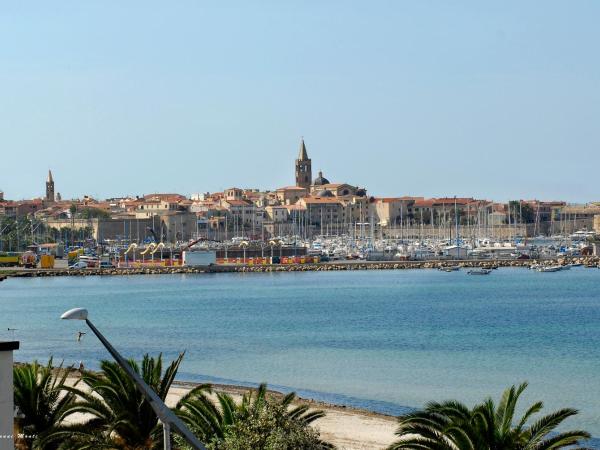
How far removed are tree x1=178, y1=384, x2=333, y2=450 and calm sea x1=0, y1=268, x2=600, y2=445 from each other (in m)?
2.07

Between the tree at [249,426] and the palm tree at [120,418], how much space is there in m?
0.38

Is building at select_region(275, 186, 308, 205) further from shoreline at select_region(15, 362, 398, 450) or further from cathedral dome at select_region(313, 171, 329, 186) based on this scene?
shoreline at select_region(15, 362, 398, 450)

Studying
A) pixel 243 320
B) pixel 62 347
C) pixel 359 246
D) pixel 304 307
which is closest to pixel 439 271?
pixel 359 246

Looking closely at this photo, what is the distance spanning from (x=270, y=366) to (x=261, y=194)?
441 feet

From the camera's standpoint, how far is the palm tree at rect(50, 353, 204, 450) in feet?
39.8

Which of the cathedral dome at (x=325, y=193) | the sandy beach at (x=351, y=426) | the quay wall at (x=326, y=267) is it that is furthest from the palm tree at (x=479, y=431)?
the cathedral dome at (x=325, y=193)

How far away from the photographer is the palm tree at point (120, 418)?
12.1 meters

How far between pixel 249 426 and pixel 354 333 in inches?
1181

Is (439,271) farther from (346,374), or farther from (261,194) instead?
(261,194)

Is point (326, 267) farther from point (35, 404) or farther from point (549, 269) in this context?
point (35, 404)

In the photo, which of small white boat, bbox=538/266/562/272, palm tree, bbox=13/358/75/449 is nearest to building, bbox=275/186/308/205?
small white boat, bbox=538/266/562/272

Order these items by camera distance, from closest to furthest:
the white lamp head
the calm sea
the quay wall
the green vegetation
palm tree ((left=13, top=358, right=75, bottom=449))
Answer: the white lamp head, the green vegetation, palm tree ((left=13, top=358, right=75, bottom=449)), the calm sea, the quay wall

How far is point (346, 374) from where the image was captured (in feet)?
95.1

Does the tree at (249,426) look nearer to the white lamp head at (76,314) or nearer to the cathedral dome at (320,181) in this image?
the white lamp head at (76,314)
